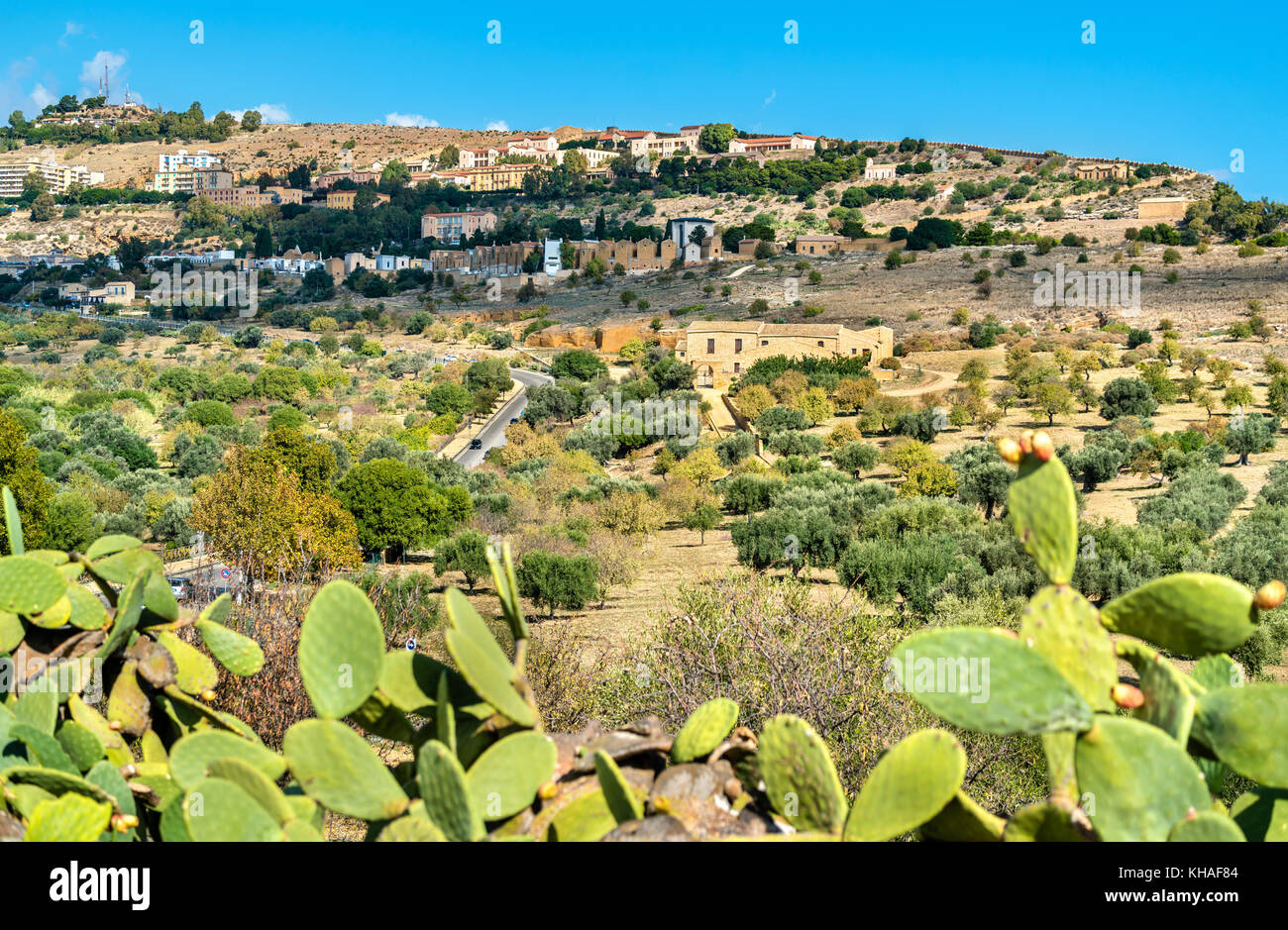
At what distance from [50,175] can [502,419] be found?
14238 centimetres

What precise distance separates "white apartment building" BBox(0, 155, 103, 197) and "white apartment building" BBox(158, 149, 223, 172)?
8.94 metres

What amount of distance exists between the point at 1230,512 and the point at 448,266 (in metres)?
82.6

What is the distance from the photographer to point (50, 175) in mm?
150000

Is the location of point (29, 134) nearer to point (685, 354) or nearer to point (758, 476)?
point (685, 354)

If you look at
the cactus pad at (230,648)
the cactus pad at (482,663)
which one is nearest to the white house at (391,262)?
the cactus pad at (230,648)

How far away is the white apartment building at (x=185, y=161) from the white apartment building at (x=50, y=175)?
8.94 m

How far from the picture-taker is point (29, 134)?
592 ft

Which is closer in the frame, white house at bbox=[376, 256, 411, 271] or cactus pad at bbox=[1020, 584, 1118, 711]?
cactus pad at bbox=[1020, 584, 1118, 711]

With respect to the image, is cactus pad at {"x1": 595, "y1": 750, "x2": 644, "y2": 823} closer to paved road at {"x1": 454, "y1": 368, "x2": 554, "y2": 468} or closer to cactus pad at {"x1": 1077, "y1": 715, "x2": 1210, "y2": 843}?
cactus pad at {"x1": 1077, "y1": 715, "x2": 1210, "y2": 843}

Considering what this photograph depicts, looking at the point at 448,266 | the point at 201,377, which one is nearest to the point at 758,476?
the point at 201,377

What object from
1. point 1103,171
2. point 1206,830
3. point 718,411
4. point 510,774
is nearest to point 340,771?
point 510,774

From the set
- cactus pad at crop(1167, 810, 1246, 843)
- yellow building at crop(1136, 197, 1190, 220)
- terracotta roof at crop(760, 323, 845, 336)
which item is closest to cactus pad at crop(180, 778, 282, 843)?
cactus pad at crop(1167, 810, 1246, 843)

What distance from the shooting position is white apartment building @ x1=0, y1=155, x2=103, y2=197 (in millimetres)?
148250

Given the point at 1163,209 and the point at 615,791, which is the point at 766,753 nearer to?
the point at 615,791
